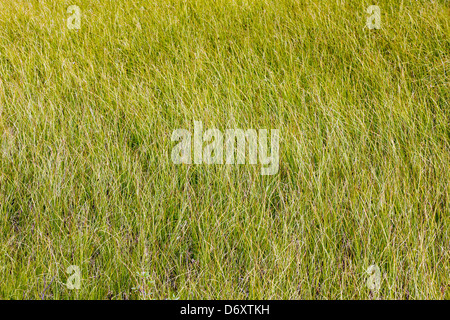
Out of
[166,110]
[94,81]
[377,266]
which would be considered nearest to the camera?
[377,266]

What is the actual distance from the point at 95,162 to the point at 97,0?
304 cm

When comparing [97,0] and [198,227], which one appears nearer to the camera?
[198,227]

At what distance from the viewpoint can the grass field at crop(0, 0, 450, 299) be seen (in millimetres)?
1870

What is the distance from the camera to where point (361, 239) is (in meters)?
1.99

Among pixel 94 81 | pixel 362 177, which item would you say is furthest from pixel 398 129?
pixel 94 81

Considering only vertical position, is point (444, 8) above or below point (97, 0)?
below

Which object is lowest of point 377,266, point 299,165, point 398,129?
point 377,266

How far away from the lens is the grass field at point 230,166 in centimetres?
187

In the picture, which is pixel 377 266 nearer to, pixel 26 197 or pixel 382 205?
pixel 382 205

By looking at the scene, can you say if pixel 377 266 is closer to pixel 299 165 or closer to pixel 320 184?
pixel 320 184

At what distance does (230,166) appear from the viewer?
7.62ft

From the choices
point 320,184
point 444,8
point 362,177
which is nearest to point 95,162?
point 320,184

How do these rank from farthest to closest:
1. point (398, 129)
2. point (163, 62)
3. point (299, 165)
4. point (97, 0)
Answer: point (97, 0) < point (163, 62) < point (398, 129) < point (299, 165)

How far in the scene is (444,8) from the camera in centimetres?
394
